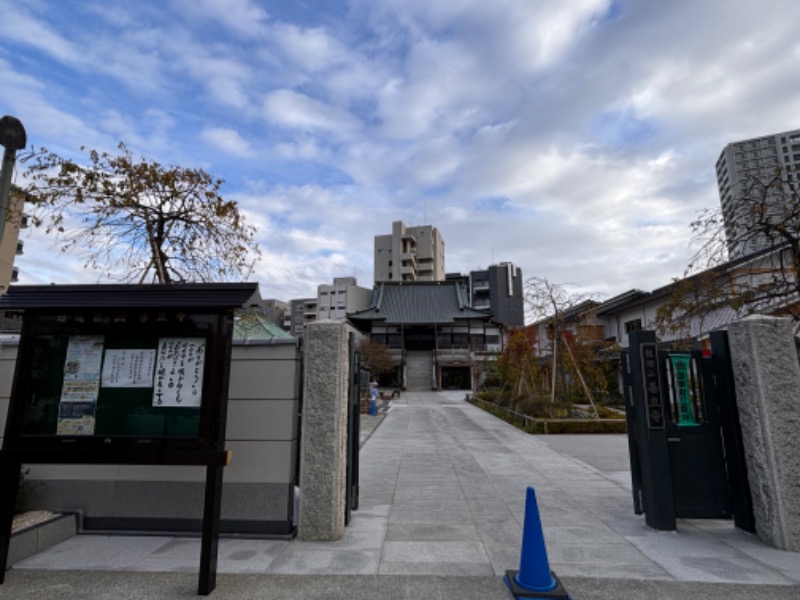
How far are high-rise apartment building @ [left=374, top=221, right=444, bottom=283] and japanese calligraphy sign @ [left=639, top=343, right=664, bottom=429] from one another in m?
56.2

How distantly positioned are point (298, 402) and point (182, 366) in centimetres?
127

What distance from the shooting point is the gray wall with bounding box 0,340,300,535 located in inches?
175

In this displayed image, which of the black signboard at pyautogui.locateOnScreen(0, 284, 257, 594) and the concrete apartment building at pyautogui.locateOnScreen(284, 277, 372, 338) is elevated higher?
the concrete apartment building at pyautogui.locateOnScreen(284, 277, 372, 338)

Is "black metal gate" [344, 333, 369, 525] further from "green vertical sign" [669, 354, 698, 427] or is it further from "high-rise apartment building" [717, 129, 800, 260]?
"high-rise apartment building" [717, 129, 800, 260]

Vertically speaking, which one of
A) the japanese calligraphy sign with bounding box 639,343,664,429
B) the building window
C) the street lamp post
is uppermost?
→ the building window

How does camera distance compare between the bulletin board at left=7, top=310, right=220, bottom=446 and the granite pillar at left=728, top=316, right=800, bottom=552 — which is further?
the granite pillar at left=728, top=316, right=800, bottom=552

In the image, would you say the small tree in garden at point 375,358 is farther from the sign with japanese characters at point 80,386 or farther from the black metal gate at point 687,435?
the sign with japanese characters at point 80,386

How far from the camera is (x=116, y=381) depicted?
385 cm

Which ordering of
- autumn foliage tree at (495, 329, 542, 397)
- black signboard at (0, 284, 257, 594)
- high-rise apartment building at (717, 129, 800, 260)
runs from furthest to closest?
autumn foliage tree at (495, 329, 542, 397)
high-rise apartment building at (717, 129, 800, 260)
black signboard at (0, 284, 257, 594)

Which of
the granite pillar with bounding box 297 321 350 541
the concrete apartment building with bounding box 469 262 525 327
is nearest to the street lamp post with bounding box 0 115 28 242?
the granite pillar with bounding box 297 321 350 541

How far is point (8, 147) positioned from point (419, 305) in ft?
139

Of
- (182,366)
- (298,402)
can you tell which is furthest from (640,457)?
(182,366)

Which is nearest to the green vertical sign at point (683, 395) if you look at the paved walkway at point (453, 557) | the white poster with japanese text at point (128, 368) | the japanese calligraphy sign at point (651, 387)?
the japanese calligraphy sign at point (651, 387)

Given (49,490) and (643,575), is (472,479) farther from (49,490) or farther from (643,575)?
(49,490)
